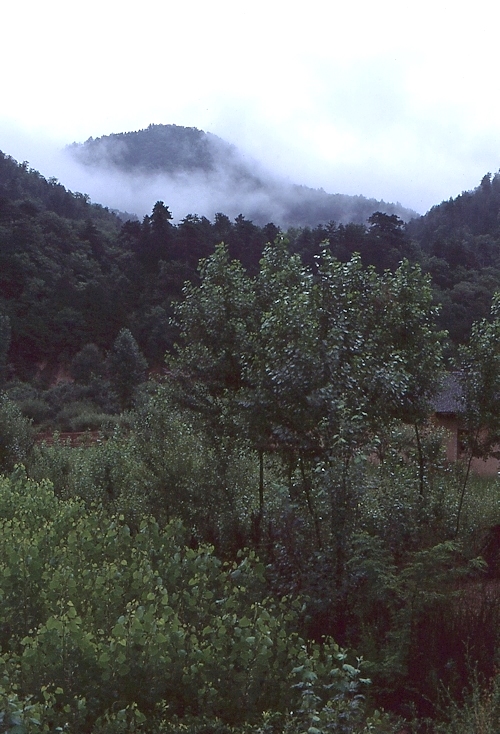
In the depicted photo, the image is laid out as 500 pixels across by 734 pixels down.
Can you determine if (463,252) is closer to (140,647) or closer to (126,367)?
(126,367)

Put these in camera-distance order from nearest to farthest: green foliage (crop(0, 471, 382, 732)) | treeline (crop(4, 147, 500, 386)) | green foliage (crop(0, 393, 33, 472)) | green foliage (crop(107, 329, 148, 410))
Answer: green foliage (crop(0, 471, 382, 732))
green foliage (crop(0, 393, 33, 472))
green foliage (crop(107, 329, 148, 410))
treeline (crop(4, 147, 500, 386))

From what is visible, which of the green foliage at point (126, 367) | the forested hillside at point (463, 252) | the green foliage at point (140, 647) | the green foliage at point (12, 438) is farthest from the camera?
the green foliage at point (126, 367)

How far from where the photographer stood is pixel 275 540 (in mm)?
9031

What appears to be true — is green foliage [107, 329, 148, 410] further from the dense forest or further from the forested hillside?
the dense forest

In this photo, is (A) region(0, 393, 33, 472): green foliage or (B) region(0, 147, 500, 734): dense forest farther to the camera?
(A) region(0, 393, 33, 472): green foliage

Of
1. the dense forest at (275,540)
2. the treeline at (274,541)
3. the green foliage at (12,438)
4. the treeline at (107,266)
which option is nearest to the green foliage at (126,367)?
the treeline at (107,266)

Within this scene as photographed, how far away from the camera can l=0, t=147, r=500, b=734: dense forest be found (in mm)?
5070

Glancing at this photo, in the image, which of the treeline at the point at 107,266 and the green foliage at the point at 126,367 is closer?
the green foliage at the point at 126,367

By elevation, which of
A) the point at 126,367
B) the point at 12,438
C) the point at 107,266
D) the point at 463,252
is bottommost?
the point at 12,438

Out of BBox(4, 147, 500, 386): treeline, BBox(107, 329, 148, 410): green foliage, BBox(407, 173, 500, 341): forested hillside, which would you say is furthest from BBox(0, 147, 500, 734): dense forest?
BBox(4, 147, 500, 386): treeline

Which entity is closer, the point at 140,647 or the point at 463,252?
the point at 140,647

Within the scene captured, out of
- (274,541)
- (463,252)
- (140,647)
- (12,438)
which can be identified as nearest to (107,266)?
(463,252)

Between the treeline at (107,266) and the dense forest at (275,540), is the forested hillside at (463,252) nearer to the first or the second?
the treeline at (107,266)

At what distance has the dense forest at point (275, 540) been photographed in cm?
507
